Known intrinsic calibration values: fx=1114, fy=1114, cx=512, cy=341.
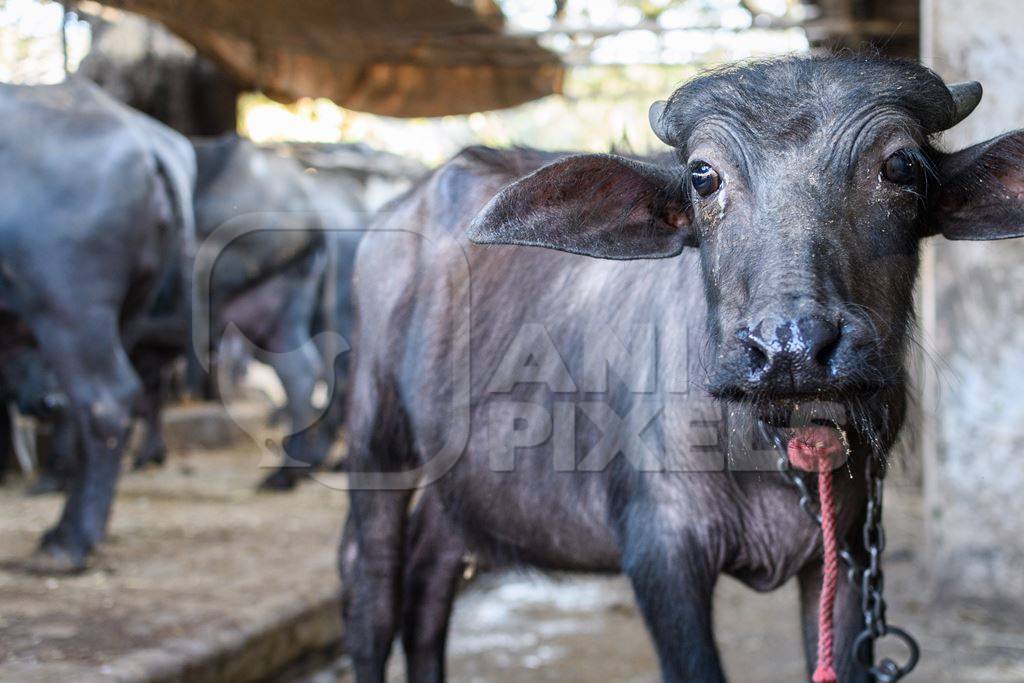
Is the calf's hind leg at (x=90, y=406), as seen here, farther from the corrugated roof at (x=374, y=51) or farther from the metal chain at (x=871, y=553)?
the metal chain at (x=871, y=553)

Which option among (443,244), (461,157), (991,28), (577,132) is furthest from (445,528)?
(577,132)

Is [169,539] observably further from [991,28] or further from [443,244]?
[991,28]

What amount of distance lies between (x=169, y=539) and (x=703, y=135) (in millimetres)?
4097

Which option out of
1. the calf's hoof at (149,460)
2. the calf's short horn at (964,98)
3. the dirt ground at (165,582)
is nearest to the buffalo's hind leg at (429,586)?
the dirt ground at (165,582)

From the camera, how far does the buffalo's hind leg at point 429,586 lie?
393 cm

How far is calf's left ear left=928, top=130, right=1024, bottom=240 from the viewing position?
256cm

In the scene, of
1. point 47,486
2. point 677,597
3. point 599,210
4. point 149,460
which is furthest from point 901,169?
point 149,460

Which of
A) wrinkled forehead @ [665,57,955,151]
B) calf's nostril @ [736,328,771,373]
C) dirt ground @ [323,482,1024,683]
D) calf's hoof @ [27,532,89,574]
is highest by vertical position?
wrinkled forehead @ [665,57,955,151]

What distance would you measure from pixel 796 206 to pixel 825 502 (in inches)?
28.4

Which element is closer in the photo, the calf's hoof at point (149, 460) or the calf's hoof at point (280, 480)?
the calf's hoof at point (280, 480)

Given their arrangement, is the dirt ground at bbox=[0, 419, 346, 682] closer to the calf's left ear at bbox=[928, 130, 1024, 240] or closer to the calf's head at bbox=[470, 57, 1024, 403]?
the calf's head at bbox=[470, 57, 1024, 403]

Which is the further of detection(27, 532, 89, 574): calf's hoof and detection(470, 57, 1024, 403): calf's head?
detection(27, 532, 89, 574): calf's hoof

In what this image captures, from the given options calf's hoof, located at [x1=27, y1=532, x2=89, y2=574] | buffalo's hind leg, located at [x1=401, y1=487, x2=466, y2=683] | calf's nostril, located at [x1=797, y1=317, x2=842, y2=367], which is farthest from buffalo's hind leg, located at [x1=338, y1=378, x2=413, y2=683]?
calf's nostril, located at [x1=797, y1=317, x2=842, y2=367]

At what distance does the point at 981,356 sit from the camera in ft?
16.1
